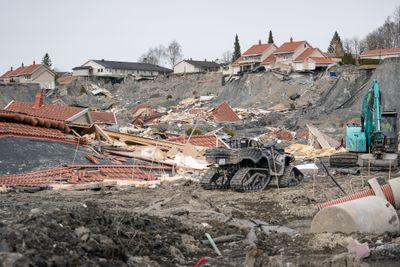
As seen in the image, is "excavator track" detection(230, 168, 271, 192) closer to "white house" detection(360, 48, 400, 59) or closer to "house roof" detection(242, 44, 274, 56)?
"white house" detection(360, 48, 400, 59)

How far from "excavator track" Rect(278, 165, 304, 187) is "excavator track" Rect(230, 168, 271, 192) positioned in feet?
1.56

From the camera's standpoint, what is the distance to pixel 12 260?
22.0 ft

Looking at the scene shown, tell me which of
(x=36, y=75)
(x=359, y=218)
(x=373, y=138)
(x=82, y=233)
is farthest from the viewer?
(x=36, y=75)

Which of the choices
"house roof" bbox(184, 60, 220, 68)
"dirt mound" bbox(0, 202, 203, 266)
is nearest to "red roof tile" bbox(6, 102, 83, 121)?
"dirt mound" bbox(0, 202, 203, 266)

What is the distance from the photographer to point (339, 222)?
10.8m

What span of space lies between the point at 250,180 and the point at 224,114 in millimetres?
33425

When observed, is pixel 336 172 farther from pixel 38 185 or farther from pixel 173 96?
pixel 173 96

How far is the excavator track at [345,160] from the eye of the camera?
23.5 meters

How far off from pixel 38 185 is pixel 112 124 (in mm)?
22773

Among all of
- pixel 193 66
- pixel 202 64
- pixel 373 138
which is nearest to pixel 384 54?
pixel 193 66

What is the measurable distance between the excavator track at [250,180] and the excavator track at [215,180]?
0.88m

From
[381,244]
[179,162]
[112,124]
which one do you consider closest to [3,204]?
[381,244]

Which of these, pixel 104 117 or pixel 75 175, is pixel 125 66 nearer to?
pixel 104 117

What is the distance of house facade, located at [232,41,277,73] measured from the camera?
85750 mm
